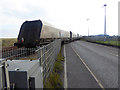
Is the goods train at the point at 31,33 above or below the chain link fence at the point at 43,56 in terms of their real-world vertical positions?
above

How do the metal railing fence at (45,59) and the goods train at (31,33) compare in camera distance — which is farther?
the goods train at (31,33)

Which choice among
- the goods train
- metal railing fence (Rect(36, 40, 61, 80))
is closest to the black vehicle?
the goods train

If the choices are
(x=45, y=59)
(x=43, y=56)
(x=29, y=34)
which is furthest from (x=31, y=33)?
(x=43, y=56)

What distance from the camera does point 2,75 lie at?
1.96m

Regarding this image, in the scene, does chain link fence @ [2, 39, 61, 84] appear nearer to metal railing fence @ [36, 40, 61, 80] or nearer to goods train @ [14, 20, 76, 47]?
metal railing fence @ [36, 40, 61, 80]

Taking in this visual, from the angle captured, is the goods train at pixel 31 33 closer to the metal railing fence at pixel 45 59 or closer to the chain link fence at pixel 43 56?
the chain link fence at pixel 43 56

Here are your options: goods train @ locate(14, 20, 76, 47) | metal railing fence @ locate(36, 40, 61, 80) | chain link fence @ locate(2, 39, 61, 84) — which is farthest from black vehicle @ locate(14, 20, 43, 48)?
metal railing fence @ locate(36, 40, 61, 80)

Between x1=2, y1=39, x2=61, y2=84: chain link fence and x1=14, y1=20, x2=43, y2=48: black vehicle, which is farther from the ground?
x1=14, y1=20, x2=43, y2=48: black vehicle

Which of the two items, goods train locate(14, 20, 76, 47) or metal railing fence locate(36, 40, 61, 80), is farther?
goods train locate(14, 20, 76, 47)

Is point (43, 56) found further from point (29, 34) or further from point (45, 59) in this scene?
point (29, 34)

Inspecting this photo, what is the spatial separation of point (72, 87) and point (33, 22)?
1049cm

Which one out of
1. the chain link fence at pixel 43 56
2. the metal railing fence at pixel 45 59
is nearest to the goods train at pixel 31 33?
the chain link fence at pixel 43 56

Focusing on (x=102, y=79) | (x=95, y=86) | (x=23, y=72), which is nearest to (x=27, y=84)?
(x=23, y=72)

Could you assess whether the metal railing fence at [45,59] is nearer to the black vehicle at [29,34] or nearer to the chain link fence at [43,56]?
the chain link fence at [43,56]
